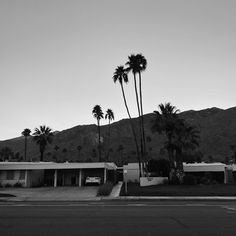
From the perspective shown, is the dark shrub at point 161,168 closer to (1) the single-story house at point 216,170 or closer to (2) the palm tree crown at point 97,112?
(1) the single-story house at point 216,170

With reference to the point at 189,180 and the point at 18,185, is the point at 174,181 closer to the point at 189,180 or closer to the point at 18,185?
the point at 189,180

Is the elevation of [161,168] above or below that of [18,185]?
above

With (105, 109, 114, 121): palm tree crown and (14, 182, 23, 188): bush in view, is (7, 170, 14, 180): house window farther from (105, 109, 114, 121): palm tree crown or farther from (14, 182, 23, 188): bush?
(105, 109, 114, 121): palm tree crown

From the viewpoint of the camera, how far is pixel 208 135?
17462 centimetres

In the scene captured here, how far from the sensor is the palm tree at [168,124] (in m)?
44.7

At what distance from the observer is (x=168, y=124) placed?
44.6m

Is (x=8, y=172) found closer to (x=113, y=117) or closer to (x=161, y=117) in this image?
(x=161, y=117)

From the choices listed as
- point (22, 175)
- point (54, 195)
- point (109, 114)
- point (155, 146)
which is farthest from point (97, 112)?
point (155, 146)

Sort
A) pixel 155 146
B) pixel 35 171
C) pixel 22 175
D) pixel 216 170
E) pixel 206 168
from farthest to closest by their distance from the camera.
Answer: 1. pixel 155 146
2. pixel 206 168
3. pixel 216 170
4. pixel 35 171
5. pixel 22 175

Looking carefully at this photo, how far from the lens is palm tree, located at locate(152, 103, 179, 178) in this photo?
147 ft

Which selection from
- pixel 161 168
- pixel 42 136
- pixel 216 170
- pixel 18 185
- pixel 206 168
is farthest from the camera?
pixel 42 136

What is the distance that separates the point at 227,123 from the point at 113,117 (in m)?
118

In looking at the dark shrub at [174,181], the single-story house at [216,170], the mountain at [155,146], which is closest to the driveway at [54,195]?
the dark shrub at [174,181]

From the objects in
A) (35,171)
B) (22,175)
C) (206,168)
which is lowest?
(22,175)
